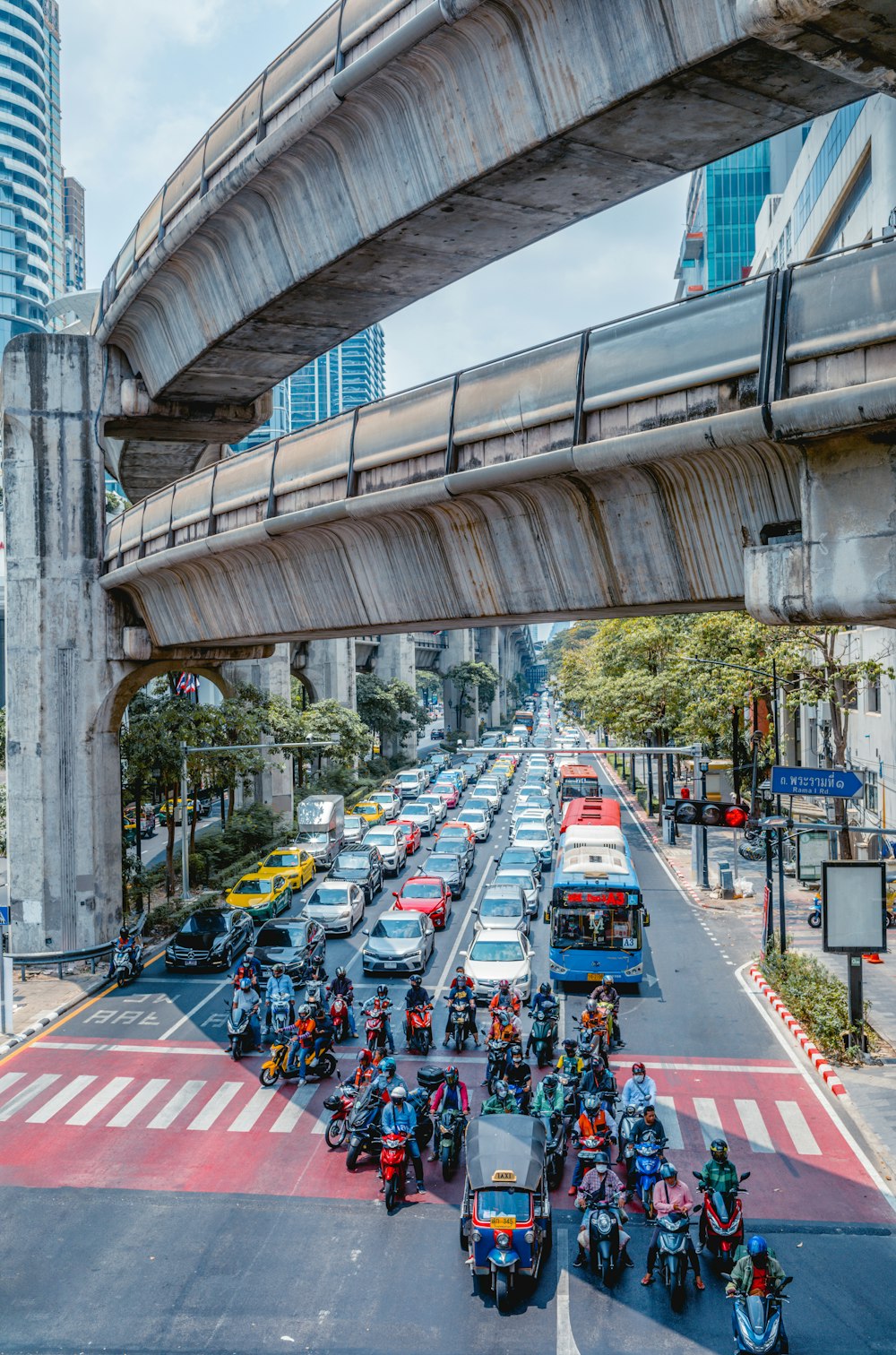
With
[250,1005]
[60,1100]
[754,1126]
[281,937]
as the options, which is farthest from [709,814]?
[60,1100]

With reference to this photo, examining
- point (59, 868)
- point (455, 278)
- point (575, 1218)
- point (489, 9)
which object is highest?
point (489, 9)

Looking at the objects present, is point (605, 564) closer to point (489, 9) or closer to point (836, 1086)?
point (489, 9)

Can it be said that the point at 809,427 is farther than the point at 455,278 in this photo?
No

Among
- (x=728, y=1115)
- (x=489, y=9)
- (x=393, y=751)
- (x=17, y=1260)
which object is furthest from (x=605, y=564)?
(x=393, y=751)

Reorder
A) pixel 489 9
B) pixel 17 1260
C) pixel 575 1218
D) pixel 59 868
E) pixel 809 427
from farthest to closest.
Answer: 1. pixel 59 868
2. pixel 575 1218
3. pixel 17 1260
4. pixel 489 9
5. pixel 809 427

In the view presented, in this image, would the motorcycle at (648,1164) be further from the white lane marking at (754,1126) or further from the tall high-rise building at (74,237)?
the tall high-rise building at (74,237)

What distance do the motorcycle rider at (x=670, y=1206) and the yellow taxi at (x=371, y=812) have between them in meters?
34.9

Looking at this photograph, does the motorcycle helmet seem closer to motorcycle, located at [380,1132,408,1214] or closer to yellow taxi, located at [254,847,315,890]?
motorcycle, located at [380,1132,408,1214]

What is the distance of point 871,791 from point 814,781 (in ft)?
80.0

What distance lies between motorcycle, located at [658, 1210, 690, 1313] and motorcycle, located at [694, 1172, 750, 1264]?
1.87 feet

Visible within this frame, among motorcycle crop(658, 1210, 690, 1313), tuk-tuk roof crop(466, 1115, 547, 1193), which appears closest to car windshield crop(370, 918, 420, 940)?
tuk-tuk roof crop(466, 1115, 547, 1193)

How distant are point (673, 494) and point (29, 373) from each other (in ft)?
62.0

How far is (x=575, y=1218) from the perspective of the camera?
12.7 meters

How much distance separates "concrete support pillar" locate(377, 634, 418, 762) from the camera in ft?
270
